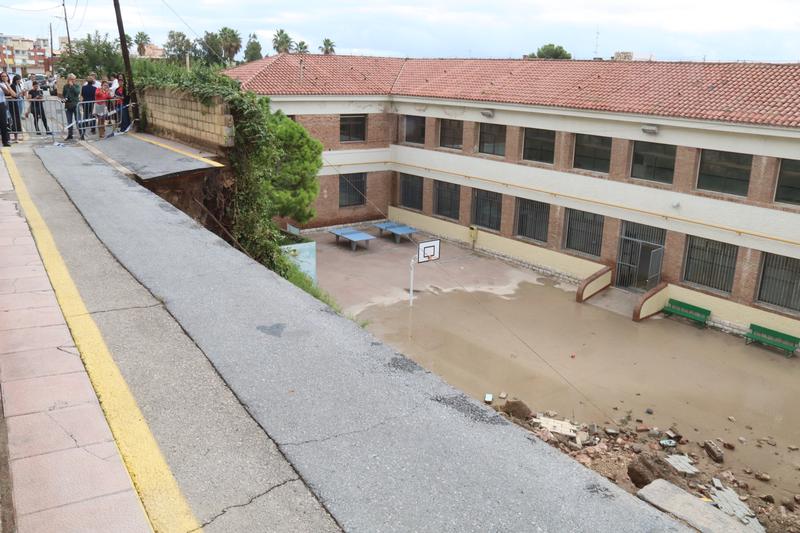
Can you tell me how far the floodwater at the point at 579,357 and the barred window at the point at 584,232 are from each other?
1770 millimetres

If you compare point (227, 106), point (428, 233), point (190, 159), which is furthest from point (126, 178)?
point (428, 233)

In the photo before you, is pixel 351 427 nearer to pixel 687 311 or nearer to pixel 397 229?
pixel 687 311

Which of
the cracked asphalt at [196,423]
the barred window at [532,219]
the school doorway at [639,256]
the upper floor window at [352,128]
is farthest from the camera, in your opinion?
the upper floor window at [352,128]

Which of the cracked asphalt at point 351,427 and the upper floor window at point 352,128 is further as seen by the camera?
the upper floor window at point 352,128

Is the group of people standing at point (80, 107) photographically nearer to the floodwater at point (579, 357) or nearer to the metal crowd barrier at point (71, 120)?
the metal crowd barrier at point (71, 120)

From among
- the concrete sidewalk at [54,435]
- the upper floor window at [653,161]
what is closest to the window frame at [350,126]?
the upper floor window at [653,161]

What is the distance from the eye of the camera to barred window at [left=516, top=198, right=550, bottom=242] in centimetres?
2669

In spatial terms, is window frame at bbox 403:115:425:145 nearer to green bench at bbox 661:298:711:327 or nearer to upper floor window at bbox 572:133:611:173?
upper floor window at bbox 572:133:611:173

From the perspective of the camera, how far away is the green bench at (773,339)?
64.0 feet

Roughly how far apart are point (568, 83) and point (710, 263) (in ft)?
30.3

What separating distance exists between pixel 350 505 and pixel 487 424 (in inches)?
49.3

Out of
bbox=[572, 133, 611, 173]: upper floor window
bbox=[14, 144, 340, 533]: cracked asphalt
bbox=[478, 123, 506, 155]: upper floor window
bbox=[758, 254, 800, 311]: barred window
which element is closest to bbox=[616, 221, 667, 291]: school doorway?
bbox=[572, 133, 611, 173]: upper floor window

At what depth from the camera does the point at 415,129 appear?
1262 inches

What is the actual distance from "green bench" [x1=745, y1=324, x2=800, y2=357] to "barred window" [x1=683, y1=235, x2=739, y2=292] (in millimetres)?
1655
